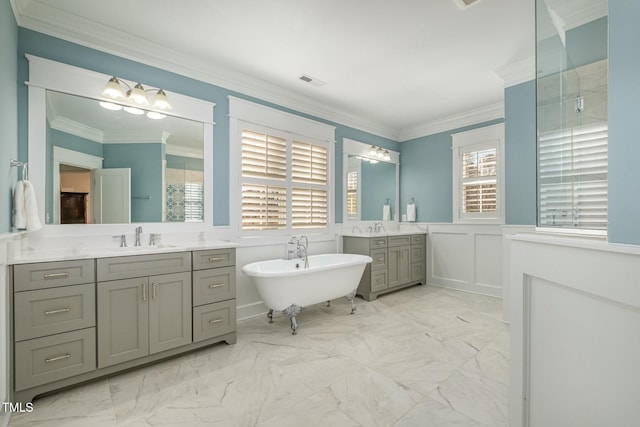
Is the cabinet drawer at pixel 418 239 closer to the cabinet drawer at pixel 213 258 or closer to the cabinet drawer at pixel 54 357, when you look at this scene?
the cabinet drawer at pixel 213 258

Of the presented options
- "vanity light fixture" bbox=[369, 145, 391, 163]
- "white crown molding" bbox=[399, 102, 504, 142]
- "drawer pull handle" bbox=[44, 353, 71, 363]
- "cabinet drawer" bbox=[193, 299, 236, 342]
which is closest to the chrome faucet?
"cabinet drawer" bbox=[193, 299, 236, 342]

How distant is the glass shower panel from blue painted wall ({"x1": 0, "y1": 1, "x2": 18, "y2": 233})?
124 inches

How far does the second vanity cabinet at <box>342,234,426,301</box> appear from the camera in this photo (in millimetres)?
4016

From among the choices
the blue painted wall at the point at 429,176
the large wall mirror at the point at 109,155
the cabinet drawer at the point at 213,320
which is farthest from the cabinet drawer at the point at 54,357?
the blue painted wall at the point at 429,176

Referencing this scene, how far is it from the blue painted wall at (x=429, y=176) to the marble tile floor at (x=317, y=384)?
7.16ft

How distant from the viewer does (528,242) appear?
4.13ft

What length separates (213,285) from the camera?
2.55m

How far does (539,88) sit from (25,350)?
3.40 m

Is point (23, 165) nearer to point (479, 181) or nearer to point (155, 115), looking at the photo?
point (155, 115)

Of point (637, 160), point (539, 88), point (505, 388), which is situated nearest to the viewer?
point (637, 160)

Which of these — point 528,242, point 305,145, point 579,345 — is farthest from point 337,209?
point 579,345

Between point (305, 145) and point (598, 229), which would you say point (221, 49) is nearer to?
point (305, 145)

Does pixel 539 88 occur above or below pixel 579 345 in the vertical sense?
above

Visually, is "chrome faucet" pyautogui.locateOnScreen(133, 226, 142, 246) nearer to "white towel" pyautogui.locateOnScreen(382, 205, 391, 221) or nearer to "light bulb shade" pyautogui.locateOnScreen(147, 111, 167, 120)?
"light bulb shade" pyautogui.locateOnScreen(147, 111, 167, 120)
